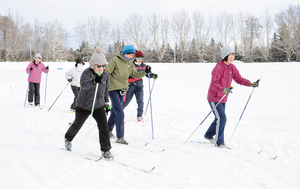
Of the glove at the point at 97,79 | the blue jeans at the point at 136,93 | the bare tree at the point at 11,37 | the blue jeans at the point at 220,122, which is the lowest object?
the blue jeans at the point at 220,122

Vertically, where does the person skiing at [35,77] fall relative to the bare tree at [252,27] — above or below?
below

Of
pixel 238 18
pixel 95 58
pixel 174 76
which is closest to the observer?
pixel 95 58

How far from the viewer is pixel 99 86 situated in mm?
3303

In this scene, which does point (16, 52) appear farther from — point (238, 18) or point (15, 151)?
point (15, 151)

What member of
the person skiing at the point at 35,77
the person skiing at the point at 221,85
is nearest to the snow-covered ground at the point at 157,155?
the person skiing at the point at 221,85

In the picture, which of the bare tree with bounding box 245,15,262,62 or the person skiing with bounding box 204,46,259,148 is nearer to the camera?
the person skiing with bounding box 204,46,259,148

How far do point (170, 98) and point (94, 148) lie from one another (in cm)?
673

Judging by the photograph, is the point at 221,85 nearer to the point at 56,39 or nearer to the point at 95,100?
the point at 95,100

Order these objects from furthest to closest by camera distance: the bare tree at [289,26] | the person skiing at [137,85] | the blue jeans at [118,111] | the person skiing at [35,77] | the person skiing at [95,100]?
the bare tree at [289,26] → the person skiing at [35,77] → the person skiing at [137,85] → the blue jeans at [118,111] → the person skiing at [95,100]

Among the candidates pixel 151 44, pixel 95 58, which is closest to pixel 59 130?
pixel 95 58

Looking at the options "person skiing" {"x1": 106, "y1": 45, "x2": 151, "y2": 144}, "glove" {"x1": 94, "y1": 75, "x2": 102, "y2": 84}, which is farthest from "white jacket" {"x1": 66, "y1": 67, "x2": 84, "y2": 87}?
"glove" {"x1": 94, "y1": 75, "x2": 102, "y2": 84}

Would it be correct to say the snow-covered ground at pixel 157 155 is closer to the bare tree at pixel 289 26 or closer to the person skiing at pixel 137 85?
the person skiing at pixel 137 85

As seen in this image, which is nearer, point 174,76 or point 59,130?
point 59,130

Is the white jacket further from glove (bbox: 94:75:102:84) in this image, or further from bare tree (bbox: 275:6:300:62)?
bare tree (bbox: 275:6:300:62)
